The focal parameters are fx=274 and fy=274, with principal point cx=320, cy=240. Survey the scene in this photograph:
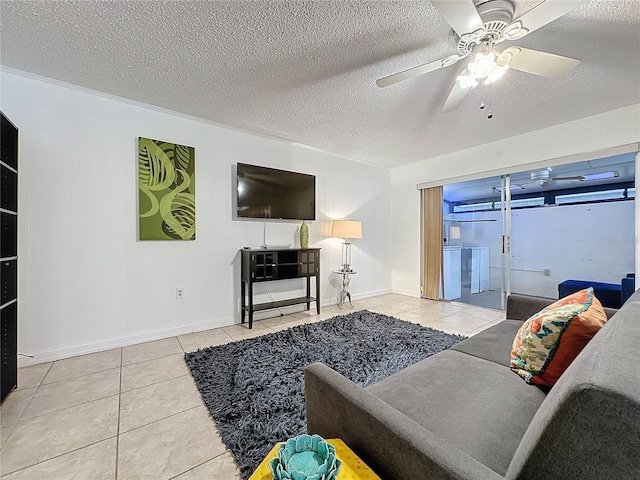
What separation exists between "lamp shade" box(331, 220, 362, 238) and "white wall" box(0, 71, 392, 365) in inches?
38.4

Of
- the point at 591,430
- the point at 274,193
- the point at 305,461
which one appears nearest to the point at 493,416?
the point at 591,430

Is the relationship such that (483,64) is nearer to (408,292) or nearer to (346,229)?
(346,229)

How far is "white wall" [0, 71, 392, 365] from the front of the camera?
233cm

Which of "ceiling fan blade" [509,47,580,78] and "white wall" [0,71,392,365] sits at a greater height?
"ceiling fan blade" [509,47,580,78]

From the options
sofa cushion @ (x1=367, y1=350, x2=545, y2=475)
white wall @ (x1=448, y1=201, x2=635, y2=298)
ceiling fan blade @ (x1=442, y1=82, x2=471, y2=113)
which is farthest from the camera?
white wall @ (x1=448, y1=201, x2=635, y2=298)

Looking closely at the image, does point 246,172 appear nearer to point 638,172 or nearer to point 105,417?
point 105,417

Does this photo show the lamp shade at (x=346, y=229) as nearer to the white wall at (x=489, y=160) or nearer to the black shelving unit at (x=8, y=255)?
the white wall at (x=489, y=160)

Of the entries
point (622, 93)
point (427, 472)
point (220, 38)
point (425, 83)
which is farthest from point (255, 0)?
point (622, 93)

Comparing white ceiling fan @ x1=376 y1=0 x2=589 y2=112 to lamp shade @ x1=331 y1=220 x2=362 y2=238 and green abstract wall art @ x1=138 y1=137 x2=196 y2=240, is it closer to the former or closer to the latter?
green abstract wall art @ x1=138 y1=137 x2=196 y2=240

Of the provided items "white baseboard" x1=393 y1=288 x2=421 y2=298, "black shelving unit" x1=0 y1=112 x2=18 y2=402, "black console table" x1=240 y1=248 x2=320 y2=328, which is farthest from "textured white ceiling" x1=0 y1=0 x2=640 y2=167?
"white baseboard" x1=393 y1=288 x2=421 y2=298

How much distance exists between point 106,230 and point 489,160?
4.82m

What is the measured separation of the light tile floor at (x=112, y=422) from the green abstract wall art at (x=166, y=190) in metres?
1.19

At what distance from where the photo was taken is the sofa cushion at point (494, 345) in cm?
150

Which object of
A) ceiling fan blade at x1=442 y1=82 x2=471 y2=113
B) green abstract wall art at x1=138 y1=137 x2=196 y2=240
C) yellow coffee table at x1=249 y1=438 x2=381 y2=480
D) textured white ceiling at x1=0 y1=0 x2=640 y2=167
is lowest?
yellow coffee table at x1=249 y1=438 x2=381 y2=480
